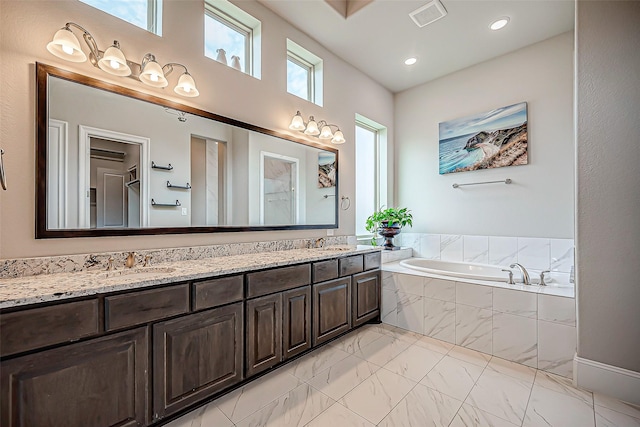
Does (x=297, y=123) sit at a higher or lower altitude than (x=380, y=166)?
higher

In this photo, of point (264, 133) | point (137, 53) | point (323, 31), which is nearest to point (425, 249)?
point (264, 133)

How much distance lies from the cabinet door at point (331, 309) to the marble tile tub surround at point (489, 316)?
632mm

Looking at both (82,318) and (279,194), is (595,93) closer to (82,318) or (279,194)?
(279,194)

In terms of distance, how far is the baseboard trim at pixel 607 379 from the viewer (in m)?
1.80

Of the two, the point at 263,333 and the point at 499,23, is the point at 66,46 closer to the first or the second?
the point at 263,333

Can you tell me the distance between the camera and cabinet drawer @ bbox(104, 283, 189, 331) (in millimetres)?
1343

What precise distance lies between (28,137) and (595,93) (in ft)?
11.4

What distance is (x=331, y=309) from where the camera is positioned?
8.24ft

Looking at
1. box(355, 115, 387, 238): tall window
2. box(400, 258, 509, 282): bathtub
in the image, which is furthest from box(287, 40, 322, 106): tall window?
box(400, 258, 509, 282): bathtub

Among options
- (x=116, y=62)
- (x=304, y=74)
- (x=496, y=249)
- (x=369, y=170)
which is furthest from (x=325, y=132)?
(x=496, y=249)

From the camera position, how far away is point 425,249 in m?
3.92

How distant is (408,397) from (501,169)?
2727 millimetres

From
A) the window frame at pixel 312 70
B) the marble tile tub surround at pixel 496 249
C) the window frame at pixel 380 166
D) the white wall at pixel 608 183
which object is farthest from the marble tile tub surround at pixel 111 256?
the white wall at pixel 608 183

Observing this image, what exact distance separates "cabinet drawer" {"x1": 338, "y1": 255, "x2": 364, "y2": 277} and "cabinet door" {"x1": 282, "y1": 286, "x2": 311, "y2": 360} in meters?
0.44
